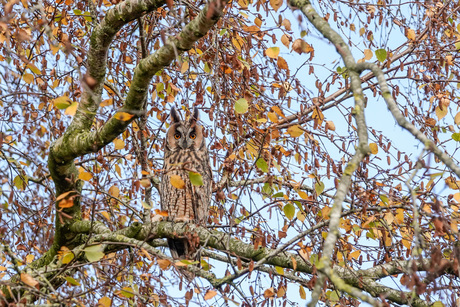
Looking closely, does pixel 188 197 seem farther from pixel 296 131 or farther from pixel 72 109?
pixel 72 109

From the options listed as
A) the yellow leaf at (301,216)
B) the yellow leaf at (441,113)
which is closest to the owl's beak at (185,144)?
the yellow leaf at (301,216)

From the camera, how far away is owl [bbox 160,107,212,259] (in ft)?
13.1

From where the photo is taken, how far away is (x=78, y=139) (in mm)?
2822

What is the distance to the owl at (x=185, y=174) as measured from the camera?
A: 400cm

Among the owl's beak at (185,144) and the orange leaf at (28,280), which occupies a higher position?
the owl's beak at (185,144)

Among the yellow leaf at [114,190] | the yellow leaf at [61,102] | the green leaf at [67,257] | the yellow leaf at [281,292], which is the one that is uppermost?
the yellow leaf at [114,190]

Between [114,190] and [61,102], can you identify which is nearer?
[61,102]

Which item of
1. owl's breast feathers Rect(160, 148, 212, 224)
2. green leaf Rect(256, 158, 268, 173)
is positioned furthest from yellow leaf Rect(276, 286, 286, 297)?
owl's breast feathers Rect(160, 148, 212, 224)

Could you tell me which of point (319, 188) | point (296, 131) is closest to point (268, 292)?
point (319, 188)

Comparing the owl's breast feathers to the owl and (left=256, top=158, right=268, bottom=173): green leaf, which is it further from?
(left=256, top=158, right=268, bottom=173): green leaf

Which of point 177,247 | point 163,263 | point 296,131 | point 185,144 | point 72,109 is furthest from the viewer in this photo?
point 185,144

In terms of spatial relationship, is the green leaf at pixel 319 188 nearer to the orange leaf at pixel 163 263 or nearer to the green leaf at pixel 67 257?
the orange leaf at pixel 163 263

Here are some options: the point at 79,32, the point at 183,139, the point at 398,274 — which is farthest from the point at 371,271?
the point at 79,32

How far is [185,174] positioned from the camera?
4.06 meters
